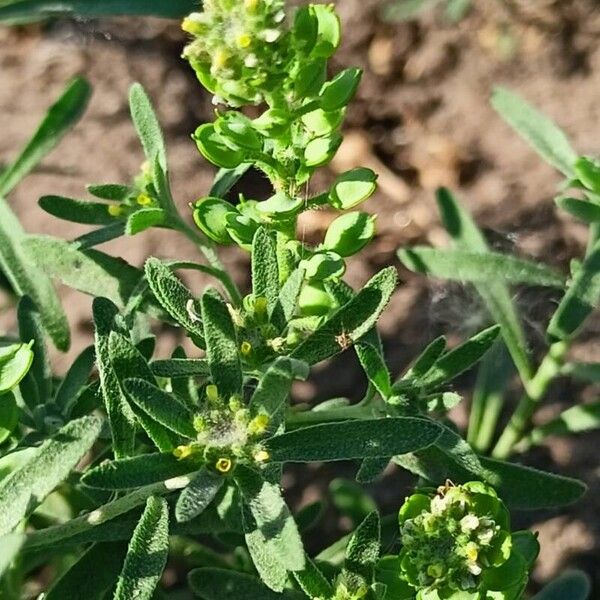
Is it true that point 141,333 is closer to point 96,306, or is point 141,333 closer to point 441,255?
point 96,306

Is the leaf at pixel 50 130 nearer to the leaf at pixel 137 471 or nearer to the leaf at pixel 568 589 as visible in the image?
the leaf at pixel 137 471

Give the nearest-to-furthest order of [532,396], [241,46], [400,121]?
[241,46] < [532,396] < [400,121]

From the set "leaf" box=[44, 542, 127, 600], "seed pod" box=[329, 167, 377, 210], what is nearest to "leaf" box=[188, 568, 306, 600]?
"leaf" box=[44, 542, 127, 600]

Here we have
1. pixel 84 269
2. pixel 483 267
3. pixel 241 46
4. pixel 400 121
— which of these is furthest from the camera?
pixel 400 121

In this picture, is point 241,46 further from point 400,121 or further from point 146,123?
point 400,121

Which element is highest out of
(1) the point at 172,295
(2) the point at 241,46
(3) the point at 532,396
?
(2) the point at 241,46

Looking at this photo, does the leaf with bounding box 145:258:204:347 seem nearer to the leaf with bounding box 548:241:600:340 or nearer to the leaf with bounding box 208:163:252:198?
the leaf with bounding box 208:163:252:198

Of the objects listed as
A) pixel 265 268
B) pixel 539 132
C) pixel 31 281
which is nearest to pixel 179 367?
pixel 265 268

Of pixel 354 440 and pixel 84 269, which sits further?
pixel 84 269

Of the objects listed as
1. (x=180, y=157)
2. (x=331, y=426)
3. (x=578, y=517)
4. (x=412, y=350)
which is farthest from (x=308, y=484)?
(x=331, y=426)
